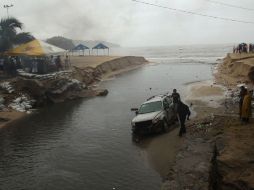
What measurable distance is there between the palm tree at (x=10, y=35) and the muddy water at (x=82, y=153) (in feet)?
54.4

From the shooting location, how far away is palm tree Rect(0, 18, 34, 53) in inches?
1614

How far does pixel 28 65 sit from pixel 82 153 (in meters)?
24.2

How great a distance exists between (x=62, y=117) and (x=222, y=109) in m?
10.8

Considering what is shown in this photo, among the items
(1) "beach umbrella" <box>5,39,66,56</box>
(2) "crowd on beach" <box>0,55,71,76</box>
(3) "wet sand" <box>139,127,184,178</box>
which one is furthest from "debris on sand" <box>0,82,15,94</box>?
(3) "wet sand" <box>139,127,184,178</box>

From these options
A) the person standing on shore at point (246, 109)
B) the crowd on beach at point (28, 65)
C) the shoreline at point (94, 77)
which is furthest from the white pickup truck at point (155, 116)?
the crowd on beach at point (28, 65)

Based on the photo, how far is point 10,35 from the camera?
41.5m

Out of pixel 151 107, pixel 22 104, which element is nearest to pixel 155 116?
pixel 151 107

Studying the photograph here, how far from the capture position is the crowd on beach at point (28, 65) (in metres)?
36.6

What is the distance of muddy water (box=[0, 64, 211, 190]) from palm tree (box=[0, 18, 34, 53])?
54.4 feet

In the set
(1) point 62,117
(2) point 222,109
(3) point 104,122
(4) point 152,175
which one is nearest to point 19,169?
(4) point 152,175

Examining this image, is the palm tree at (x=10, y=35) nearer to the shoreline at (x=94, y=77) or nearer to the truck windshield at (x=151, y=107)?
the shoreline at (x=94, y=77)

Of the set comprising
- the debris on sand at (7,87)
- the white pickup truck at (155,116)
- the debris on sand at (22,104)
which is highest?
the debris on sand at (7,87)

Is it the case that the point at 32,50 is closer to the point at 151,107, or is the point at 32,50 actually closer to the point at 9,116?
the point at 9,116

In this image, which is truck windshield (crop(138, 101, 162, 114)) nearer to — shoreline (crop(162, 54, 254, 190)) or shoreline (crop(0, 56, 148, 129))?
shoreline (crop(162, 54, 254, 190))
